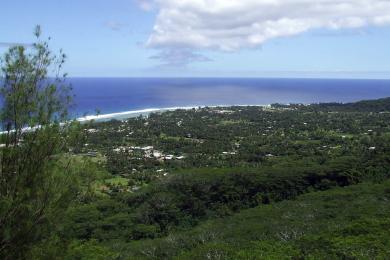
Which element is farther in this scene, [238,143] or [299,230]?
[238,143]

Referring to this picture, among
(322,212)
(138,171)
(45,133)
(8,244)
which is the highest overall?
(45,133)

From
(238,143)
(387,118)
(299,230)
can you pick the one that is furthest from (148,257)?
(387,118)

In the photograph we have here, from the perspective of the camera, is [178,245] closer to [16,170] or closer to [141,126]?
[16,170]

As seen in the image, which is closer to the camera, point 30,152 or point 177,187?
point 30,152

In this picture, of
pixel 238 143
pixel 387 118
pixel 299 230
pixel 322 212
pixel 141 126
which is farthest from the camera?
pixel 387 118
